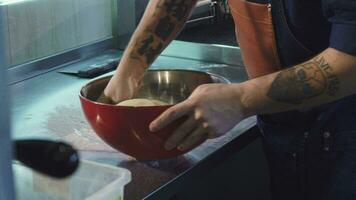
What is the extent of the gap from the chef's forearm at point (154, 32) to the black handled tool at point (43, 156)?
600 mm

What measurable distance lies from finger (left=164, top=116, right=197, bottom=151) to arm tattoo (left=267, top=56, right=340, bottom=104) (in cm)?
13

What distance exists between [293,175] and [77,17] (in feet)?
2.46

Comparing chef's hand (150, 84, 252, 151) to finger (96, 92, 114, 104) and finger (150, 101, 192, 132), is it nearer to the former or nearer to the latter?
finger (150, 101, 192, 132)

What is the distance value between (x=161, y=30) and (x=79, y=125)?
0.82 ft

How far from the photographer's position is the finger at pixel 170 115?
84 centimetres

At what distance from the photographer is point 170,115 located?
84 cm

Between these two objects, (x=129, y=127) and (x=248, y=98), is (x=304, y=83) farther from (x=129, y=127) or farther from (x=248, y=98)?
(x=129, y=127)

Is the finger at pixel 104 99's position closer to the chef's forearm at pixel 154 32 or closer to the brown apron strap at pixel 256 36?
the chef's forearm at pixel 154 32

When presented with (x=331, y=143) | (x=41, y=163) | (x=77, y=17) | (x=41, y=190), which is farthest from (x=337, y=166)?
(x=77, y=17)

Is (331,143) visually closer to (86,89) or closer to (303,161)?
(303,161)

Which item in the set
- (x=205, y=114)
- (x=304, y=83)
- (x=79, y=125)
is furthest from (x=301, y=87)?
(x=79, y=125)

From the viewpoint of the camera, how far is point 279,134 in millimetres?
1091

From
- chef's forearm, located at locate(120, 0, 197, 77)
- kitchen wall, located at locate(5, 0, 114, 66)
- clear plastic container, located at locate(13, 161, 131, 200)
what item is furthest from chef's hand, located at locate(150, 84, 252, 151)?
kitchen wall, located at locate(5, 0, 114, 66)

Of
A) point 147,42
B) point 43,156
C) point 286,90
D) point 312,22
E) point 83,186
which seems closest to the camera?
point 43,156
